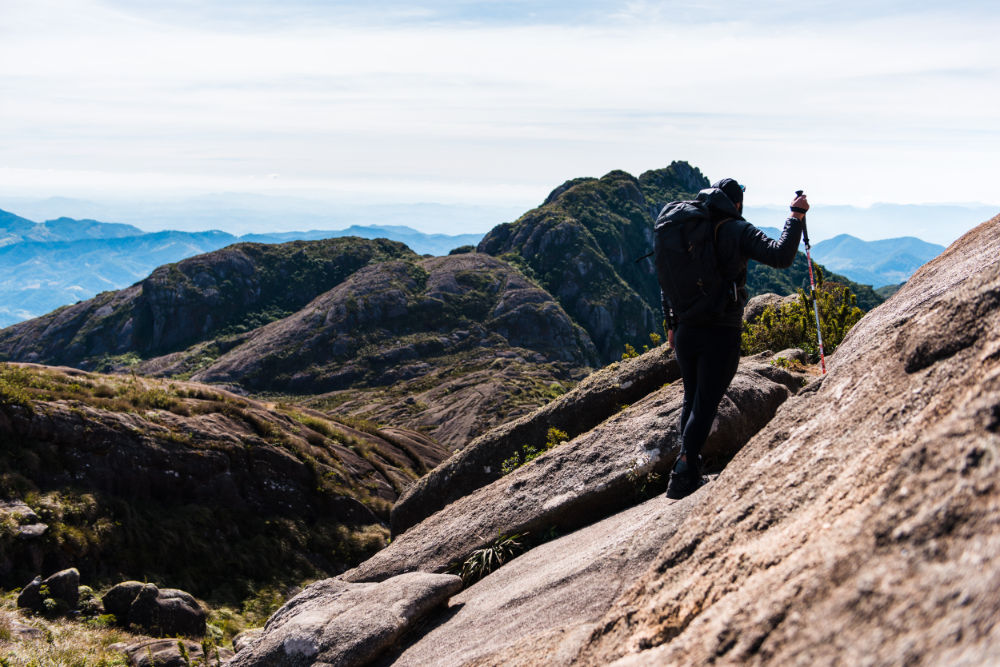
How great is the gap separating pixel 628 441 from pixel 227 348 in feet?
619

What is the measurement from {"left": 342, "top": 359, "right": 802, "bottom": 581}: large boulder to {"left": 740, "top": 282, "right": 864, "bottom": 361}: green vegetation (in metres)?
3.33

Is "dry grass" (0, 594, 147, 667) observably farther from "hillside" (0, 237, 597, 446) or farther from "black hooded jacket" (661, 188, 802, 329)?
"hillside" (0, 237, 597, 446)

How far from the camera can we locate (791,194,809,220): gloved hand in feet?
24.1

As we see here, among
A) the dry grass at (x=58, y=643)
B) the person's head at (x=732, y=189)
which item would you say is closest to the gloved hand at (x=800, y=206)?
the person's head at (x=732, y=189)

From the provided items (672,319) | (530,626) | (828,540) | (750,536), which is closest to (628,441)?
(672,319)

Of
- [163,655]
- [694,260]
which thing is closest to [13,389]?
[163,655]

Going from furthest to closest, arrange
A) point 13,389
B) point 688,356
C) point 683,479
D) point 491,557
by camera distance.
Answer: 1. point 13,389
2. point 491,557
3. point 683,479
4. point 688,356

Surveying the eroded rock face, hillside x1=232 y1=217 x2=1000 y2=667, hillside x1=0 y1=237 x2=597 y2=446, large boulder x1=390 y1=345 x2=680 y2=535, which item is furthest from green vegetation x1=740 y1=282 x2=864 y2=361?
hillside x1=0 y1=237 x2=597 y2=446

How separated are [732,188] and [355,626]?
8.21 m

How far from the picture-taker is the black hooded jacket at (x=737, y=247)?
282 inches

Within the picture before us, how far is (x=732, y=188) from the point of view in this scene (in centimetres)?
792

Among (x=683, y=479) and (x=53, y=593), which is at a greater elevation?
(x=683, y=479)

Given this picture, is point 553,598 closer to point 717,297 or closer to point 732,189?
point 717,297

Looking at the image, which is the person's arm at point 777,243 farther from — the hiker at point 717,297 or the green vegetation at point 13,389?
the green vegetation at point 13,389
